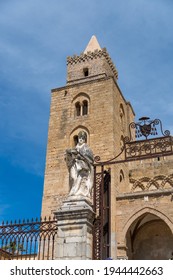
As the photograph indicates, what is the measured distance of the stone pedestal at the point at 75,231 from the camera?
22.7 feet

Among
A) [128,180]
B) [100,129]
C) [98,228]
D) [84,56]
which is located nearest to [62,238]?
[98,228]

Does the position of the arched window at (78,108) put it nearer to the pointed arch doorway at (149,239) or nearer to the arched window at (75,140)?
the arched window at (75,140)

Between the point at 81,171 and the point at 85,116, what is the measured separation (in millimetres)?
13176

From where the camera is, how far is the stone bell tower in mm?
18922

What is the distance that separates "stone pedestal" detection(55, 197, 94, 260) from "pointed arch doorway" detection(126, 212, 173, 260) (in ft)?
38.0

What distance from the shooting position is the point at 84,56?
80.0ft

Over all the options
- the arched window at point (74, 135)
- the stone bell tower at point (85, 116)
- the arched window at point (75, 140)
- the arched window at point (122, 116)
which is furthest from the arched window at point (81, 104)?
the arched window at point (122, 116)

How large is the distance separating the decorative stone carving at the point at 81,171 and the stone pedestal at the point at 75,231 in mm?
326

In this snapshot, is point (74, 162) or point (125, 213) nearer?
point (74, 162)

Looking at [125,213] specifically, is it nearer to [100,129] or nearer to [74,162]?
[100,129]

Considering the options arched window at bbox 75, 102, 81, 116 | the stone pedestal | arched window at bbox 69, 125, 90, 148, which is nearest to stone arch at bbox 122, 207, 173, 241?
arched window at bbox 69, 125, 90, 148

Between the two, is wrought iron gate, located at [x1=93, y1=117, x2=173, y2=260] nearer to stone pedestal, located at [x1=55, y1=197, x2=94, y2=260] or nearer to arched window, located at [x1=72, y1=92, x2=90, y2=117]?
stone pedestal, located at [x1=55, y1=197, x2=94, y2=260]

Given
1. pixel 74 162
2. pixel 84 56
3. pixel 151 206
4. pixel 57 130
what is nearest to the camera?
pixel 74 162
